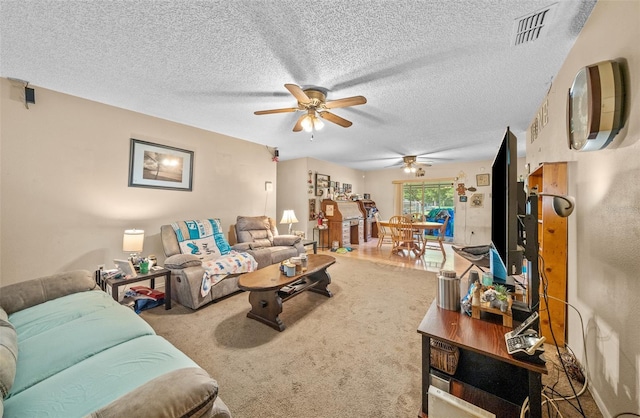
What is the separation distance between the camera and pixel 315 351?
179 cm

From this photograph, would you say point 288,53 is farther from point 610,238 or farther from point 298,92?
Answer: point 610,238

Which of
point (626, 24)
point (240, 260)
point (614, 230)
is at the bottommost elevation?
point (240, 260)

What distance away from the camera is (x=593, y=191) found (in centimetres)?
138

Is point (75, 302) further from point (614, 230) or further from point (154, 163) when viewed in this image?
point (614, 230)

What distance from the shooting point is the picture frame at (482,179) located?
5.98 meters

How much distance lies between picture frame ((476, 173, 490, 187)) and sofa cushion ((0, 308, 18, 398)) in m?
7.75

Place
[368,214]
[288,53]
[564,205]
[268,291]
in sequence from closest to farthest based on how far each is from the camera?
[564,205]
[288,53]
[268,291]
[368,214]

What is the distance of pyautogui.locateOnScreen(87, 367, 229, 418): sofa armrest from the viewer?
624mm

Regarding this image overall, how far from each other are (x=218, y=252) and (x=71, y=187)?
1.75m

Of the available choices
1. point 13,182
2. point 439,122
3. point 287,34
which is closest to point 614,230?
point 287,34

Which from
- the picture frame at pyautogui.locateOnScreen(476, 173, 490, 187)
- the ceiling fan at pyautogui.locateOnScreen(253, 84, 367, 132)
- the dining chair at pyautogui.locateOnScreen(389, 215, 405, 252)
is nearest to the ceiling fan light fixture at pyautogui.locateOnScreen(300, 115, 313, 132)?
the ceiling fan at pyautogui.locateOnScreen(253, 84, 367, 132)

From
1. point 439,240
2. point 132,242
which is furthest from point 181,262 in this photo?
point 439,240

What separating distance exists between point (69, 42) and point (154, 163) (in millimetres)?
1617

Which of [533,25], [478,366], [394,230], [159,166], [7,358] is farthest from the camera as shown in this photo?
[394,230]
